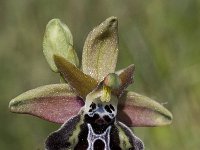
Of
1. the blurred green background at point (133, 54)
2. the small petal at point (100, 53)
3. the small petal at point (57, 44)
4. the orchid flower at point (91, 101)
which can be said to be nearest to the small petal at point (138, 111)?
the orchid flower at point (91, 101)

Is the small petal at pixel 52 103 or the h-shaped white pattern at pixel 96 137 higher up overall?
the small petal at pixel 52 103

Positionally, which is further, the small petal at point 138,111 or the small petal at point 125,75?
the small petal at point 138,111

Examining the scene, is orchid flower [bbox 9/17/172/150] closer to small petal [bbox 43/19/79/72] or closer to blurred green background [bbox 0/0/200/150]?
small petal [bbox 43/19/79/72]

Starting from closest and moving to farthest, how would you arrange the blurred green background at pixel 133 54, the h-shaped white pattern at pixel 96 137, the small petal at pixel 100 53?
the h-shaped white pattern at pixel 96 137
the small petal at pixel 100 53
the blurred green background at pixel 133 54

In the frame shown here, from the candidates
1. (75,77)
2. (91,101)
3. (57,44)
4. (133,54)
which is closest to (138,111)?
(91,101)

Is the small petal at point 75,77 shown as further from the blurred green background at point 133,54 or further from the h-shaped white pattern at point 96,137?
the blurred green background at point 133,54

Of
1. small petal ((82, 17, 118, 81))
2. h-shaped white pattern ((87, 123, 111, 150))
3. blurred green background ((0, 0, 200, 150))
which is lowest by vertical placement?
h-shaped white pattern ((87, 123, 111, 150))

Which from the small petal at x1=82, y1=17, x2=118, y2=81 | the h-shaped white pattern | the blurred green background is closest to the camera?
the h-shaped white pattern

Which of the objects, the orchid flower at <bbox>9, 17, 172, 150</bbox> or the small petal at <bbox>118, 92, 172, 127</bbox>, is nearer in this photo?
the orchid flower at <bbox>9, 17, 172, 150</bbox>

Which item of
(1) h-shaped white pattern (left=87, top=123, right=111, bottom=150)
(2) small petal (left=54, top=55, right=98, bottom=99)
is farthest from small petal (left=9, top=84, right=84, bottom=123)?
(1) h-shaped white pattern (left=87, top=123, right=111, bottom=150)

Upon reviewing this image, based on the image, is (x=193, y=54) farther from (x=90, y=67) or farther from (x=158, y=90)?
(x=90, y=67)
